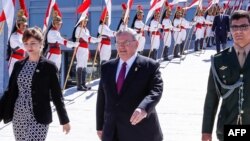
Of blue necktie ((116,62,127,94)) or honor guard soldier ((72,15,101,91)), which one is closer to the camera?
blue necktie ((116,62,127,94))

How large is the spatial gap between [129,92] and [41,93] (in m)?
0.79

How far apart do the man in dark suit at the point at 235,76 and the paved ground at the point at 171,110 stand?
3256 mm

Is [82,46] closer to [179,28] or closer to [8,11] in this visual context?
[8,11]

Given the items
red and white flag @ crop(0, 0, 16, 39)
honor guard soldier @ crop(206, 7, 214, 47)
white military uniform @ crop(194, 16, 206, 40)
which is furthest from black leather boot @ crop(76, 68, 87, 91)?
honor guard soldier @ crop(206, 7, 214, 47)

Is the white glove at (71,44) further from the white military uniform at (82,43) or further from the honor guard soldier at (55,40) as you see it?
the white military uniform at (82,43)

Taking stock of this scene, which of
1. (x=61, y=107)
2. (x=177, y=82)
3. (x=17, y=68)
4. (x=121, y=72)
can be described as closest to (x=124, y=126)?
(x=121, y=72)

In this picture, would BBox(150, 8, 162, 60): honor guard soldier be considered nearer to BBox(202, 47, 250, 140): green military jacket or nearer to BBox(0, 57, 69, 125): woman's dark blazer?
BBox(0, 57, 69, 125): woman's dark blazer

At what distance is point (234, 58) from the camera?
10.9ft

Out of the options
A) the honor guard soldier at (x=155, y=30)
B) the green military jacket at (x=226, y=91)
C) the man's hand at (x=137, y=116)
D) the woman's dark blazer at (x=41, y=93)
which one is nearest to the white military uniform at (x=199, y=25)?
the honor guard soldier at (x=155, y=30)

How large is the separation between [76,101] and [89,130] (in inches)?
100

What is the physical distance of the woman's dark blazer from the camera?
3916 millimetres

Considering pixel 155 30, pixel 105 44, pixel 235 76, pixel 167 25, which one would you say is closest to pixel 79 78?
pixel 105 44

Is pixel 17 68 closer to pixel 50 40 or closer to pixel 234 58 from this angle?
pixel 234 58

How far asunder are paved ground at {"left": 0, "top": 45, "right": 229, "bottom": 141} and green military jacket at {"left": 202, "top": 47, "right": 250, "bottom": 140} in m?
3.13
